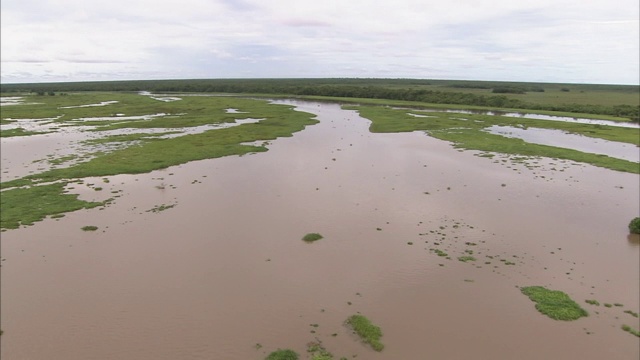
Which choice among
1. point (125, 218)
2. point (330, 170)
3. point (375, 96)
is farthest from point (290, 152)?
point (375, 96)

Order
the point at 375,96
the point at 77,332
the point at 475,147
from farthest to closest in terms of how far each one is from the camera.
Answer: the point at 375,96 → the point at 475,147 → the point at 77,332

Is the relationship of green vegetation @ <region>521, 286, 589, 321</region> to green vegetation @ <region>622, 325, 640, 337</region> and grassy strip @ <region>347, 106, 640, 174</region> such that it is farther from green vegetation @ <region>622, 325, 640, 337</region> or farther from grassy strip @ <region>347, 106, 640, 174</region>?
grassy strip @ <region>347, 106, 640, 174</region>

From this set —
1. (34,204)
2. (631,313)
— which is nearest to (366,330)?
(631,313)

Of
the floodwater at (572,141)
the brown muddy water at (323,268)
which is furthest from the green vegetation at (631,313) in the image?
the floodwater at (572,141)

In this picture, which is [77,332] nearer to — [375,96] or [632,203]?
[632,203]

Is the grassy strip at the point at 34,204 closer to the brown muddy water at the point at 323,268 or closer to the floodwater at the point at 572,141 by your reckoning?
the brown muddy water at the point at 323,268
